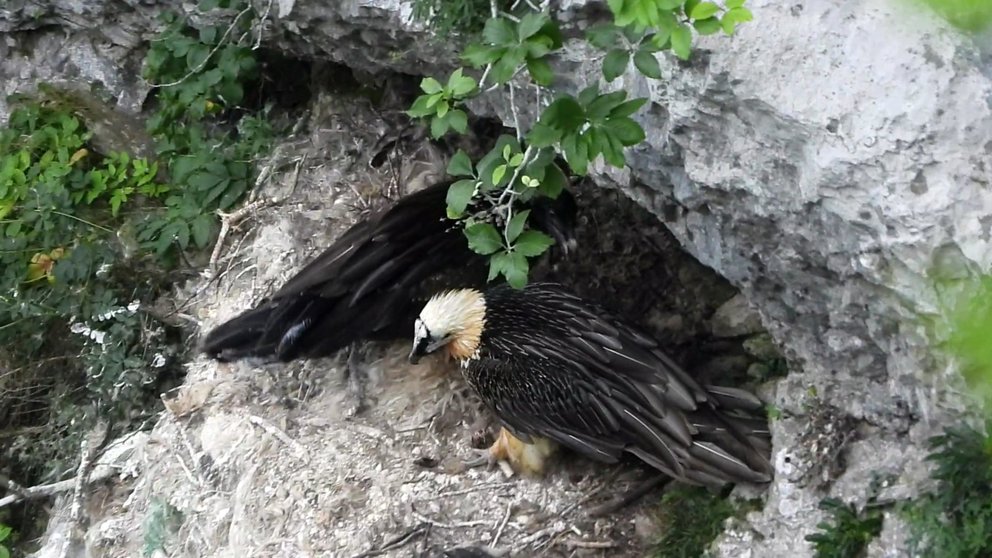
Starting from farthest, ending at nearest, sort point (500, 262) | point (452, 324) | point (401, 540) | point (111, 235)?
point (111, 235)
point (452, 324)
point (401, 540)
point (500, 262)

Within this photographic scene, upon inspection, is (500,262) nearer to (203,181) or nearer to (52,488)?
(203,181)

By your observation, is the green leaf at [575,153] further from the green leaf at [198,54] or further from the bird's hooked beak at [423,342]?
the green leaf at [198,54]

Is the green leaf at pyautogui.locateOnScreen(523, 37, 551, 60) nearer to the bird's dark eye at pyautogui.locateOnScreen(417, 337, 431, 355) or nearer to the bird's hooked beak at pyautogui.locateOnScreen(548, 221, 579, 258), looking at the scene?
the bird's hooked beak at pyautogui.locateOnScreen(548, 221, 579, 258)

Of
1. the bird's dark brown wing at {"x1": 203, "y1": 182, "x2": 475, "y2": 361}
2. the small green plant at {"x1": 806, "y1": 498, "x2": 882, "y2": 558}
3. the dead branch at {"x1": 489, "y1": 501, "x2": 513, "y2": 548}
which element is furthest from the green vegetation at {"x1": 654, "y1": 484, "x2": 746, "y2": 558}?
the bird's dark brown wing at {"x1": 203, "y1": 182, "x2": 475, "y2": 361}

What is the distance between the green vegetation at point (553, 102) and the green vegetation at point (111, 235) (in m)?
1.86

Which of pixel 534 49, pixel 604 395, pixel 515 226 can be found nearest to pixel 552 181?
pixel 515 226

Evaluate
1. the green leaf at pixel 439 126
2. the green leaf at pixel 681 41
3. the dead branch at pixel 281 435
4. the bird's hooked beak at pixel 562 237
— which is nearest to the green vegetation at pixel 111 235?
the dead branch at pixel 281 435

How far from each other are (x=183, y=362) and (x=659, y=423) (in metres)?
2.14

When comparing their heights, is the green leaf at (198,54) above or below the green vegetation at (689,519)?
above

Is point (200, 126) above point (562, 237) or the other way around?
the other way around

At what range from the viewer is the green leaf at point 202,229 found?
394 cm

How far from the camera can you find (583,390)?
281 cm

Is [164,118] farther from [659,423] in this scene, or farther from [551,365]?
[659,423]

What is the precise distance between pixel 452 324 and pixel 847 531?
1.41 m
